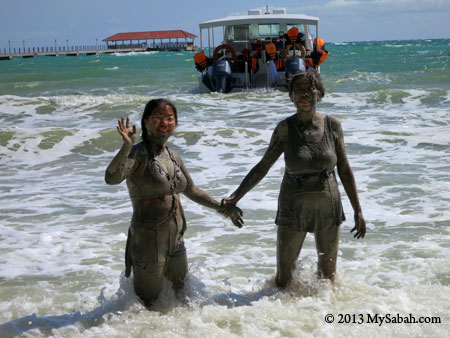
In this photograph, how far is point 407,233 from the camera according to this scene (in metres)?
5.82

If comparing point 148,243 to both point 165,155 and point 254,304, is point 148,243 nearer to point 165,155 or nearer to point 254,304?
point 165,155

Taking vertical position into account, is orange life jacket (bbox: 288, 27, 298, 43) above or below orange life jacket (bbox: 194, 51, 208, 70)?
above

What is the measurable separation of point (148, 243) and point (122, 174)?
0.45m

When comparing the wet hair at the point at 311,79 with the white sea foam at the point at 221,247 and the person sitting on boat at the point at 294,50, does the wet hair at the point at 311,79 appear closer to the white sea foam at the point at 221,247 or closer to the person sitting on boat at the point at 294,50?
the white sea foam at the point at 221,247

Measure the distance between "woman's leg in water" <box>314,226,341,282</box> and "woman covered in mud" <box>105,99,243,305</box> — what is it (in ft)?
2.94

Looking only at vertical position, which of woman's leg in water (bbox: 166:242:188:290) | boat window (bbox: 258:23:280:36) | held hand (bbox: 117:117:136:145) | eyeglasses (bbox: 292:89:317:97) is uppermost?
boat window (bbox: 258:23:280:36)

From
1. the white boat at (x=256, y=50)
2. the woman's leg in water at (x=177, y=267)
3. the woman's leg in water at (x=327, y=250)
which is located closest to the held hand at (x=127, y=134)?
the woman's leg in water at (x=177, y=267)

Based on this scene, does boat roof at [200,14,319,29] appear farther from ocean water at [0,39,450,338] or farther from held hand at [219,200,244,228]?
held hand at [219,200,244,228]

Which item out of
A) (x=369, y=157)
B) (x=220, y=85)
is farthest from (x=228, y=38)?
(x=369, y=157)

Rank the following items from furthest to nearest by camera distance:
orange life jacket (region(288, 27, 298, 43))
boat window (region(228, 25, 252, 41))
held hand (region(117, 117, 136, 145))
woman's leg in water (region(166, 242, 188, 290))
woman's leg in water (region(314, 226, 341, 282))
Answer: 1. boat window (region(228, 25, 252, 41))
2. orange life jacket (region(288, 27, 298, 43))
3. woman's leg in water (region(314, 226, 341, 282))
4. woman's leg in water (region(166, 242, 188, 290))
5. held hand (region(117, 117, 136, 145))

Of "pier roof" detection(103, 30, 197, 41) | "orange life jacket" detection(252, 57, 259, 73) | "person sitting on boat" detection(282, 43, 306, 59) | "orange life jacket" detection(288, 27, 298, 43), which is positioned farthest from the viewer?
"pier roof" detection(103, 30, 197, 41)

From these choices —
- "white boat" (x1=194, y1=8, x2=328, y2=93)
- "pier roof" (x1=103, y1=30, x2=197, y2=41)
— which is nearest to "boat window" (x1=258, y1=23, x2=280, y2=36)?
"white boat" (x1=194, y1=8, x2=328, y2=93)

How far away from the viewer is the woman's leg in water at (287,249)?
3.82 metres

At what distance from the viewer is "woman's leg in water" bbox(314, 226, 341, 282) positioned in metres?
3.80
